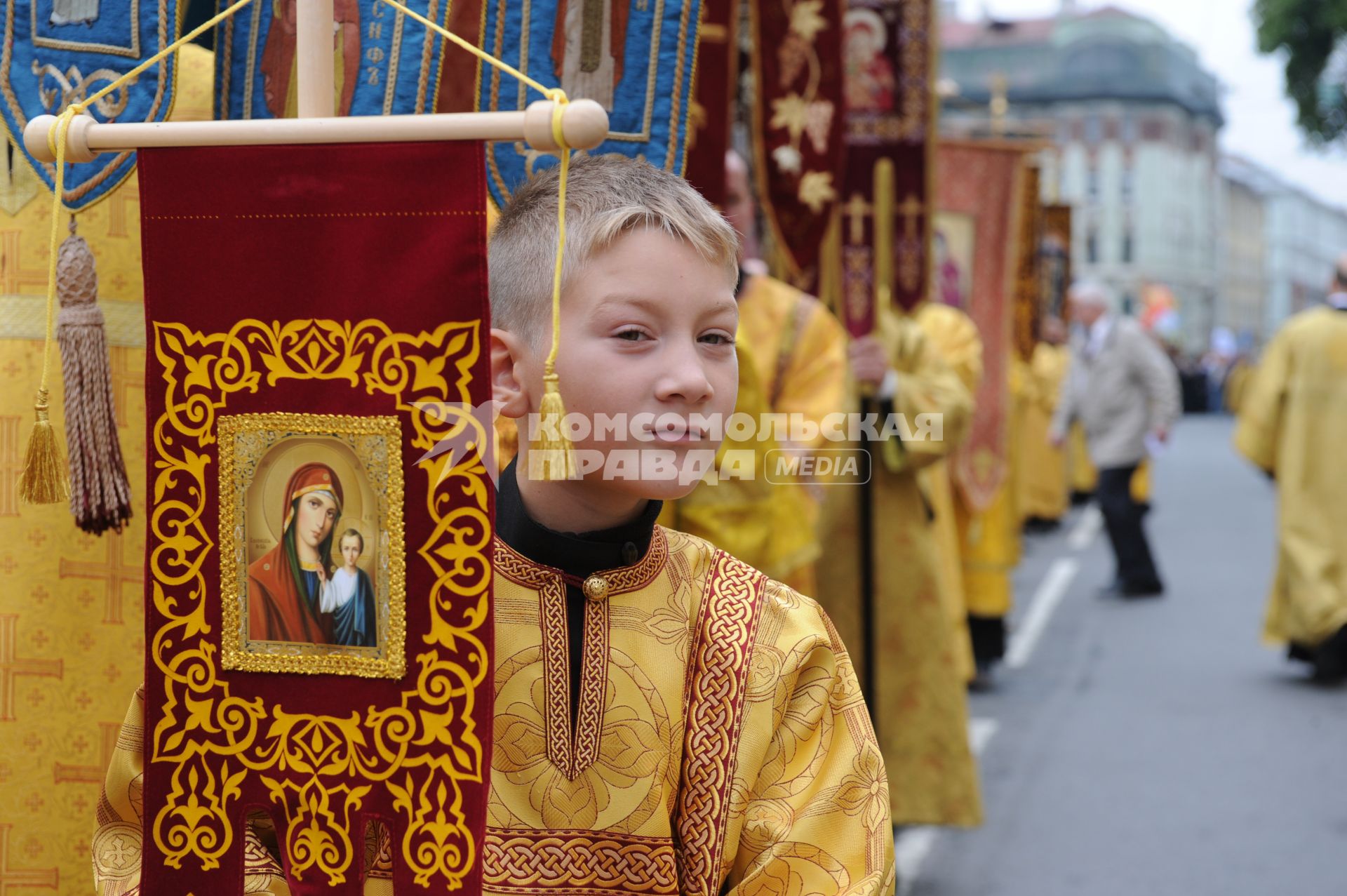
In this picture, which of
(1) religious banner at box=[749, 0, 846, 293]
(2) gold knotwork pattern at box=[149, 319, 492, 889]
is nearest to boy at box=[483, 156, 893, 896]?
(2) gold knotwork pattern at box=[149, 319, 492, 889]

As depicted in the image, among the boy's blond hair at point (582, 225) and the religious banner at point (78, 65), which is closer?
the boy's blond hair at point (582, 225)

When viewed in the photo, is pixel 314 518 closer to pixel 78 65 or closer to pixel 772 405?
pixel 78 65

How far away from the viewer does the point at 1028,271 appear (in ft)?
28.8

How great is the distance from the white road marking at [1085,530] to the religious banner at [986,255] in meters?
5.62

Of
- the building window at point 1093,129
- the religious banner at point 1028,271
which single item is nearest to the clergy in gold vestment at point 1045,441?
the religious banner at point 1028,271

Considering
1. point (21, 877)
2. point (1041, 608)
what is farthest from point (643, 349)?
point (1041, 608)

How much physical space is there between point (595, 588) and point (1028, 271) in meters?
7.46

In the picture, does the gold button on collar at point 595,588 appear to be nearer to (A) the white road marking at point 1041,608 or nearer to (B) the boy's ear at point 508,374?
(B) the boy's ear at point 508,374

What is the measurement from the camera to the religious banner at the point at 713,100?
3.08 m

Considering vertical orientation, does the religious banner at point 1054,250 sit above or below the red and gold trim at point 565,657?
above

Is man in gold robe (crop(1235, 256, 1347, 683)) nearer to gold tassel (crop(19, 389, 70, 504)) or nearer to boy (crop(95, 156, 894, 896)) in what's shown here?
boy (crop(95, 156, 894, 896))

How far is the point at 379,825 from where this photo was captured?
5.40 feet

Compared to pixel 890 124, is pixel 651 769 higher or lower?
lower

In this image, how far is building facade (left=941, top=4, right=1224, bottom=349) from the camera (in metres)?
67.6
